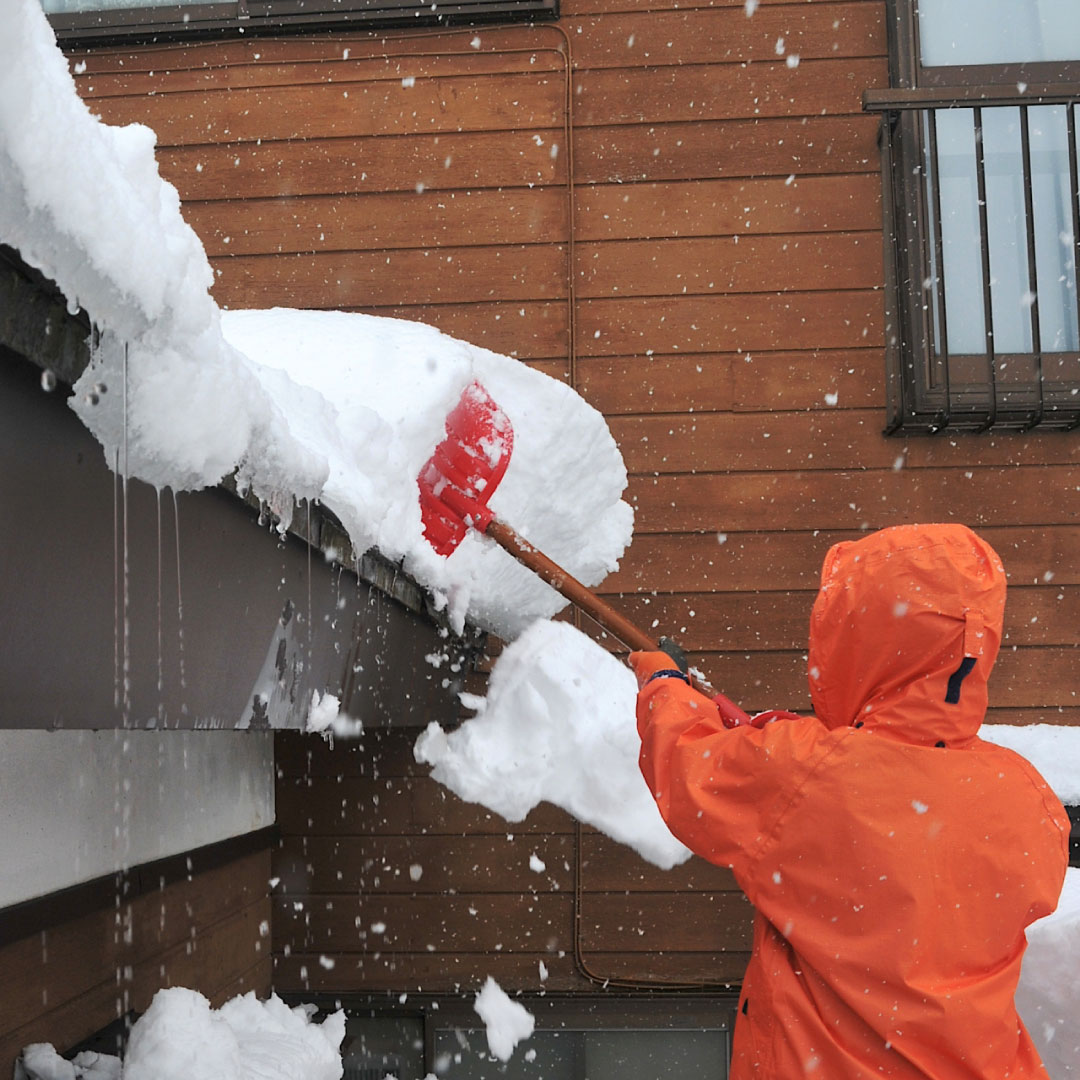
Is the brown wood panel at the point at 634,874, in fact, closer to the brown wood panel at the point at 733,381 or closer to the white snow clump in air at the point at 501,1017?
the white snow clump in air at the point at 501,1017

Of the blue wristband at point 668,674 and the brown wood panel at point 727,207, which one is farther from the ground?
the brown wood panel at point 727,207

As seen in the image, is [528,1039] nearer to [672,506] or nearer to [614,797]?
[614,797]

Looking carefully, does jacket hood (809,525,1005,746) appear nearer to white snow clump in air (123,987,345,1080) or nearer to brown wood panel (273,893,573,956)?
white snow clump in air (123,987,345,1080)

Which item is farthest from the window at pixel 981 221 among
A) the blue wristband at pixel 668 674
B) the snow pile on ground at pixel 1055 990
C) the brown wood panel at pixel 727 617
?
the blue wristband at pixel 668 674

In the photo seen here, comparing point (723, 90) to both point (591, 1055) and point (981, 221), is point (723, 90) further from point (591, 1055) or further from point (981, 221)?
point (591, 1055)

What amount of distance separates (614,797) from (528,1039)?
0.90 meters

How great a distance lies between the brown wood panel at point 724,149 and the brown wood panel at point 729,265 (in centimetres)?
21

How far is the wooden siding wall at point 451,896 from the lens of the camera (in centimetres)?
302

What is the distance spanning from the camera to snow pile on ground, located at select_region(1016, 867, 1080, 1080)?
185 cm

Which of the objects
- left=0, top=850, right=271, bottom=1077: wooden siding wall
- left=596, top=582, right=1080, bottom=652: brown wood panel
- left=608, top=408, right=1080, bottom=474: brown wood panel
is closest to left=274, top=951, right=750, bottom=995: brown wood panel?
left=0, top=850, right=271, bottom=1077: wooden siding wall

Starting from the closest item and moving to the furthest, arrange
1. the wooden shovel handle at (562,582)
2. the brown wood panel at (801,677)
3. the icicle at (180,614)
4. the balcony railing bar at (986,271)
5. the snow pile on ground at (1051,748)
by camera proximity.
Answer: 1. the icicle at (180,614)
2. the wooden shovel handle at (562,582)
3. the snow pile on ground at (1051,748)
4. the balcony railing bar at (986,271)
5. the brown wood panel at (801,677)

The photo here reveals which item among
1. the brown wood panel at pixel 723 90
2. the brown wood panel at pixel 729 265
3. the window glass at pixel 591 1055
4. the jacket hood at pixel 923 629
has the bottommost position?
the window glass at pixel 591 1055

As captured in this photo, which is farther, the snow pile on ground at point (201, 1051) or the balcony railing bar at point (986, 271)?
the balcony railing bar at point (986, 271)

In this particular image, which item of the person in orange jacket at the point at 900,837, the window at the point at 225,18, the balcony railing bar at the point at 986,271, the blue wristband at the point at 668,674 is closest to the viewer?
the person in orange jacket at the point at 900,837
